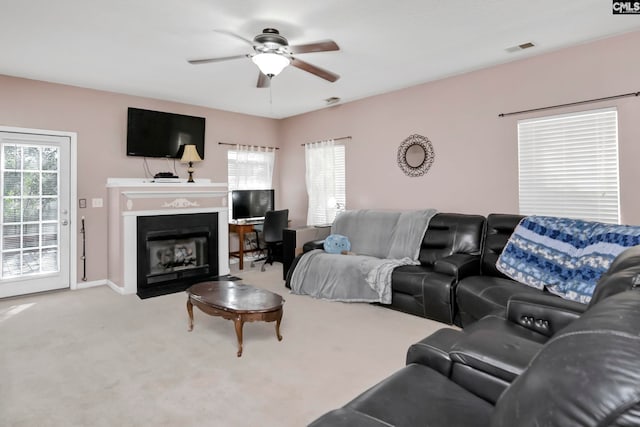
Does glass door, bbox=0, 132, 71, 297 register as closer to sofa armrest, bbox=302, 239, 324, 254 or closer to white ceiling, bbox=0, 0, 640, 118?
white ceiling, bbox=0, 0, 640, 118

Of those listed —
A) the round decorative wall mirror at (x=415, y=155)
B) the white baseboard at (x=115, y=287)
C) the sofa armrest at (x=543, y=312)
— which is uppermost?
the round decorative wall mirror at (x=415, y=155)

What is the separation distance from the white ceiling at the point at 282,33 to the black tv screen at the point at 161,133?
57 cm

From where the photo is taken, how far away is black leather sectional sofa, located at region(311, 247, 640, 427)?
2.10 ft

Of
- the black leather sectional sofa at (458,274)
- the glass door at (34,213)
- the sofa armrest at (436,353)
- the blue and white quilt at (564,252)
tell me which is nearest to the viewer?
the sofa armrest at (436,353)

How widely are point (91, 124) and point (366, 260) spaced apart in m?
4.07

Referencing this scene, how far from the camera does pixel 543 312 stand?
2.00m

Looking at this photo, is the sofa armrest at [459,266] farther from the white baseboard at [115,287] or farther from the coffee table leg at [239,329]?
the white baseboard at [115,287]

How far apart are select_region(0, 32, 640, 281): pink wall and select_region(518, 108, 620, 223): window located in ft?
0.29

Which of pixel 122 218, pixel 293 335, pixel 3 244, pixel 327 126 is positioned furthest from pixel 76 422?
pixel 327 126

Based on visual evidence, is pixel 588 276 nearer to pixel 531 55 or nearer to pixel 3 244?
pixel 531 55

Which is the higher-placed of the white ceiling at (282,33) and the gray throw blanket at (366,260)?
the white ceiling at (282,33)

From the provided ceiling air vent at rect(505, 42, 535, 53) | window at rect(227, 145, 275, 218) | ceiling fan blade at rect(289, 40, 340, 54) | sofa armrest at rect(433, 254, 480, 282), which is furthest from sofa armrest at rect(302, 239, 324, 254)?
ceiling air vent at rect(505, 42, 535, 53)

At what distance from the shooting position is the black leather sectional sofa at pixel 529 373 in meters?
0.64

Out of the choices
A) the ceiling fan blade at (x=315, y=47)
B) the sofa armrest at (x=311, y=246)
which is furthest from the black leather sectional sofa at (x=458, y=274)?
the ceiling fan blade at (x=315, y=47)
